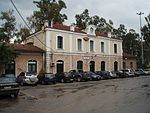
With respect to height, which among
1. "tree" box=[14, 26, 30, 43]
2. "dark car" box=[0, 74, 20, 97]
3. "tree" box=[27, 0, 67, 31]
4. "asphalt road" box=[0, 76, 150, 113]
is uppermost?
"tree" box=[27, 0, 67, 31]

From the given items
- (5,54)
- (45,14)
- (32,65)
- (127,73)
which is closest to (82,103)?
(5,54)

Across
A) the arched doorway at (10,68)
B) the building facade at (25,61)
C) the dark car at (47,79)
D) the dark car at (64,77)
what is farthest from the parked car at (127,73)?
the arched doorway at (10,68)

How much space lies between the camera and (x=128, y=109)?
11.8 metres

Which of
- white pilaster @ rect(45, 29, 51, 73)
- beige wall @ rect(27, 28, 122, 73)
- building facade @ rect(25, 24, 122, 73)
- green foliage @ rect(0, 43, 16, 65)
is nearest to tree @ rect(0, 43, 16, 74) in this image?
green foliage @ rect(0, 43, 16, 65)

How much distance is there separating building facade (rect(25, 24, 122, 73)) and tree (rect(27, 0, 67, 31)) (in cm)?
1295

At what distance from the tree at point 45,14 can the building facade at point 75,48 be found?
12946 mm

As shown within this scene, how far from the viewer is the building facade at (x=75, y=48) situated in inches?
1630

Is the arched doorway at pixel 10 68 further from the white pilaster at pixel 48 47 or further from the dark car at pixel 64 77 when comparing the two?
the dark car at pixel 64 77

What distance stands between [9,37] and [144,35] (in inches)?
1466

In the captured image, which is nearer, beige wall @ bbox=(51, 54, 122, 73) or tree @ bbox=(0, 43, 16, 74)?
tree @ bbox=(0, 43, 16, 74)

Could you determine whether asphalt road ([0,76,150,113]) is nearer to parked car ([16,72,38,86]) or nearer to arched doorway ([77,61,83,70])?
parked car ([16,72,38,86])

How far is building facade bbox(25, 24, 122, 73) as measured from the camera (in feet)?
136

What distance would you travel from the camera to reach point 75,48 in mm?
45031

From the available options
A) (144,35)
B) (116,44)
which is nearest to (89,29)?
(116,44)
